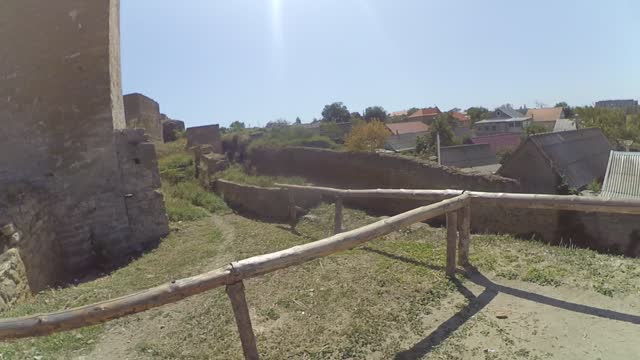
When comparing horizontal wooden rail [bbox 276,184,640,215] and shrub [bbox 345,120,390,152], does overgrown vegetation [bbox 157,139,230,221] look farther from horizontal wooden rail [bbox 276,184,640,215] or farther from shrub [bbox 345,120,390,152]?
shrub [bbox 345,120,390,152]

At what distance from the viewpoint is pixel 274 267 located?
308 cm

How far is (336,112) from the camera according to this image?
59875mm

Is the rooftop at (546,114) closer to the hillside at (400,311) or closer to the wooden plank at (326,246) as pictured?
the hillside at (400,311)

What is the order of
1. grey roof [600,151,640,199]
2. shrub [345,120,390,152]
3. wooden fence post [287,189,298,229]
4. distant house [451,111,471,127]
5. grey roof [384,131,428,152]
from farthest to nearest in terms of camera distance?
1. distant house [451,111,471,127]
2. grey roof [384,131,428,152]
3. shrub [345,120,390,152]
4. grey roof [600,151,640,199]
5. wooden fence post [287,189,298,229]

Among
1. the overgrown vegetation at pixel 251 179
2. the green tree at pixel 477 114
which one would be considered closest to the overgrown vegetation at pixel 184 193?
the overgrown vegetation at pixel 251 179

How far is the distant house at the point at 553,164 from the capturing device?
1106cm

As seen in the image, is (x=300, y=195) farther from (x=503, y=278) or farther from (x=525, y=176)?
(x=525, y=176)

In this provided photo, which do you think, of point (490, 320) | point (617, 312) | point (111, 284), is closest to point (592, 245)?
point (617, 312)

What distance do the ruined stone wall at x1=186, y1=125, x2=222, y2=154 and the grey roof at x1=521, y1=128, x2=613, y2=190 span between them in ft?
40.2

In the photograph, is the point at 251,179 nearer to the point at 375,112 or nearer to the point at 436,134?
the point at 436,134

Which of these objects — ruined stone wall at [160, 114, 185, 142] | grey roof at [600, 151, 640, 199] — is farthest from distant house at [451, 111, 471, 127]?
grey roof at [600, 151, 640, 199]

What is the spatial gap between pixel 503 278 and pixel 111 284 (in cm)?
519

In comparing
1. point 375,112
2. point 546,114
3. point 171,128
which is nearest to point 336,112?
point 375,112

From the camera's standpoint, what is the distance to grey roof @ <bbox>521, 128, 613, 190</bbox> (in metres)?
11.4
